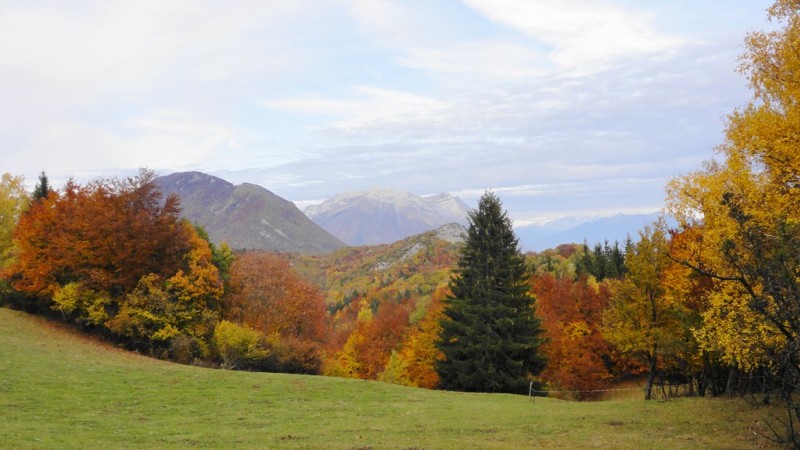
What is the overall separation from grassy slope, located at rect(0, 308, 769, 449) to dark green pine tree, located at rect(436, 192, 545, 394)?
399 inches

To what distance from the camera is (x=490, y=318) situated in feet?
163

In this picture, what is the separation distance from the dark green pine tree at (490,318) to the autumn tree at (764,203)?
96.6 ft

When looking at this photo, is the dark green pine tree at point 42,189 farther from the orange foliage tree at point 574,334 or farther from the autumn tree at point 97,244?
the orange foliage tree at point 574,334

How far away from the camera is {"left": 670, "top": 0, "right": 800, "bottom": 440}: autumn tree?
1376 centimetres

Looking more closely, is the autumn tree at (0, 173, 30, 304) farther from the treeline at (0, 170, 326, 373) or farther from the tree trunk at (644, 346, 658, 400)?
the tree trunk at (644, 346, 658, 400)

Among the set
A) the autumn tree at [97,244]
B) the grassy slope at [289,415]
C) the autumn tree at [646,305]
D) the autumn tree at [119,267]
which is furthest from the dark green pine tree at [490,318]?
the autumn tree at [97,244]

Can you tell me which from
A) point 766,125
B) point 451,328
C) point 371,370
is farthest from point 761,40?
point 371,370

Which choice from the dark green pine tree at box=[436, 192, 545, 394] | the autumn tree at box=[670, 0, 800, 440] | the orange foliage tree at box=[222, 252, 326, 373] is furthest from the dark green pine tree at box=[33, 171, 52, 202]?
the autumn tree at box=[670, 0, 800, 440]

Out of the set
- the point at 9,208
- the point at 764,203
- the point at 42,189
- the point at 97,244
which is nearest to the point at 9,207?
the point at 9,208

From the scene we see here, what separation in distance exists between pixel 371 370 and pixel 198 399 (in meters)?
68.8

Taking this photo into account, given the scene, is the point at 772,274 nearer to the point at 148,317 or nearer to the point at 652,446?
the point at 652,446

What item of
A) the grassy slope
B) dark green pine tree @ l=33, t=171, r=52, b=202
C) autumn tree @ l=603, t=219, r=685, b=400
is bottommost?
the grassy slope

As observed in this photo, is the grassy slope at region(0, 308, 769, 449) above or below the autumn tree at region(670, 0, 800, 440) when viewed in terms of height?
below

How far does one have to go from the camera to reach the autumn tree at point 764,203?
13.8 metres
